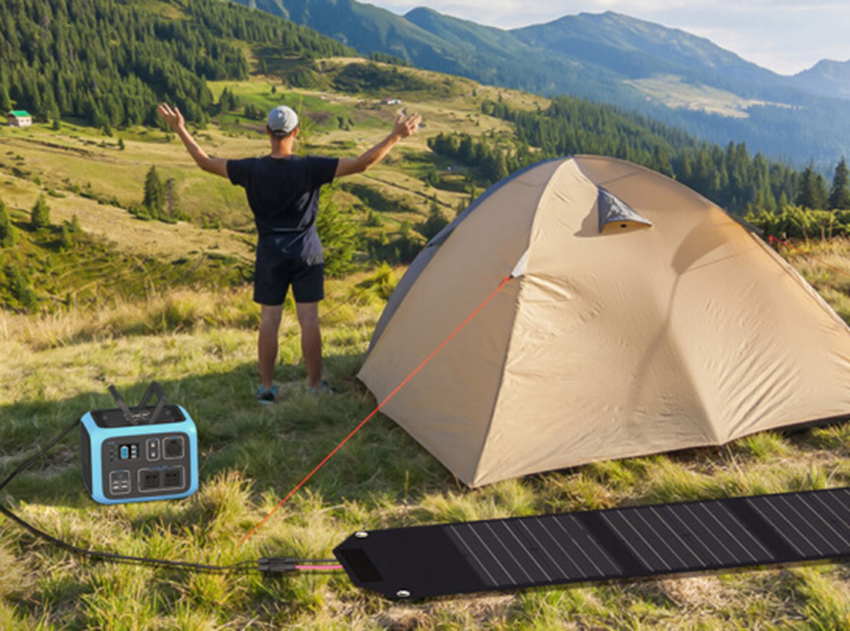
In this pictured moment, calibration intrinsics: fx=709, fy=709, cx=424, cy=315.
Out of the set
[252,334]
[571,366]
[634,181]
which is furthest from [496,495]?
[252,334]

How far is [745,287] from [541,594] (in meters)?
3.36

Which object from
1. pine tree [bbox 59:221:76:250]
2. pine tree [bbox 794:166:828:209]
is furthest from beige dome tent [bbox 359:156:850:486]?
pine tree [bbox 59:221:76:250]

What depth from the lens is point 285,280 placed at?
19.8 feet

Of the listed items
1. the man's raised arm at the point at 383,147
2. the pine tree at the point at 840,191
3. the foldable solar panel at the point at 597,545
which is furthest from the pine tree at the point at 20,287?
the pine tree at the point at 840,191

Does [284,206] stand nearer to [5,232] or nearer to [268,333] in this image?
[268,333]

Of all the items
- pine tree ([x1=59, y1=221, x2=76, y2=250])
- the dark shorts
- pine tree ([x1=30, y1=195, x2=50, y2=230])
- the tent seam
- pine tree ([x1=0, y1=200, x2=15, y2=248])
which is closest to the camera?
the tent seam

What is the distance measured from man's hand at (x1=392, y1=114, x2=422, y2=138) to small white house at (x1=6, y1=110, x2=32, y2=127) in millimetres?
180977

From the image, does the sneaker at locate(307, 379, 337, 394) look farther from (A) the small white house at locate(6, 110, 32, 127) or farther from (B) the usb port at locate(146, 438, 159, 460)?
(A) the small white house at locate(6, 110, 32, 127)

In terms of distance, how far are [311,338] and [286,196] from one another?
1.24 meters

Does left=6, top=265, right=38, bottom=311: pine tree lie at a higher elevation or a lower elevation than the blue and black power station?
lower

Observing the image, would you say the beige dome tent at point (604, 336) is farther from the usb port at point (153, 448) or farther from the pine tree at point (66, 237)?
the pine tree at point (66, 237)

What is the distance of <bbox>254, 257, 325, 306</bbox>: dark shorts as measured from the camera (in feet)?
19.4

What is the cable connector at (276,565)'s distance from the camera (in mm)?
3619

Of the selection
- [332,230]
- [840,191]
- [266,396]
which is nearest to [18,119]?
[332,230]
